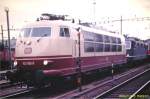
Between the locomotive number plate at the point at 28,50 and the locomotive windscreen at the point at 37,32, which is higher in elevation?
the locomotive windscreen at the point at 37,32

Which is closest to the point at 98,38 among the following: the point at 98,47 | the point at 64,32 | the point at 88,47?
the point at 98,47

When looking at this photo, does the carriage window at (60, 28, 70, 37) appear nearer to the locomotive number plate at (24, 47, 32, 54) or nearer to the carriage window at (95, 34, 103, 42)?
the locomotive number plate at (24, 47, 32, 54)

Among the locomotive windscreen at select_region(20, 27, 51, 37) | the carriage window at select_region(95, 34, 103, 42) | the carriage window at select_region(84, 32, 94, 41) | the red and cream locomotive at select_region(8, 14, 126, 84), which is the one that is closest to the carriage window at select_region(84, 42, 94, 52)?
the red and cream locomotive at select_region(8, 14, 126, 84)

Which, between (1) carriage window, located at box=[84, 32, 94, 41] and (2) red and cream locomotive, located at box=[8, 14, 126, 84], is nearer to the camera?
(2) red and cream locomotive, located at box=[8, 14, 126, 84]

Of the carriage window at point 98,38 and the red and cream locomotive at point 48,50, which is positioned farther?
the carriage window at point 98,38

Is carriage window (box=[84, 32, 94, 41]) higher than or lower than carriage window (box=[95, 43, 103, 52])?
higher

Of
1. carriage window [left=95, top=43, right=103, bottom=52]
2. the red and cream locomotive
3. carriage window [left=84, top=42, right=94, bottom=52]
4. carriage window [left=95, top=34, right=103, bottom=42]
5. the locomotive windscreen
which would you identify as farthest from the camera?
carriage window [left=95, top=34, right=103, bottom=42]

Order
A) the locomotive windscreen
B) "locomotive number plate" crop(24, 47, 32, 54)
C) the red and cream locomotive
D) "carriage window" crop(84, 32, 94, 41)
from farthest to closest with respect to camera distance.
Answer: "carriage window" crop(84, 32, 94, 41), the locomotive windscreen, "locomotive number plate" crop(24, 47, 32, 54), the red and cream locomotive

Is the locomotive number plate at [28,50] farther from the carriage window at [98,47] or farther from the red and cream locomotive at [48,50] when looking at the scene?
the carriage window at [98,47]

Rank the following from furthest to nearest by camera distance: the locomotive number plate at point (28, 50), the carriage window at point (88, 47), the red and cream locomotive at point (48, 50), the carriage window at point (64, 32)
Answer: the carriage window at point (88, 47)
the carriage window at point (64, 32)
the locomotive number plate at point (28, 50)
the red and cream locomotive at point (48, 50)

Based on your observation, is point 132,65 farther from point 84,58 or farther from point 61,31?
point 61,31

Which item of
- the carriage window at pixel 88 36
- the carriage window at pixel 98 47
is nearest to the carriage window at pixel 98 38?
the carriage window at pixel 98 47

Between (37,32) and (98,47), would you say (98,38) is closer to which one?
(98,47)

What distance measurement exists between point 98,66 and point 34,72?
6.70 meters
